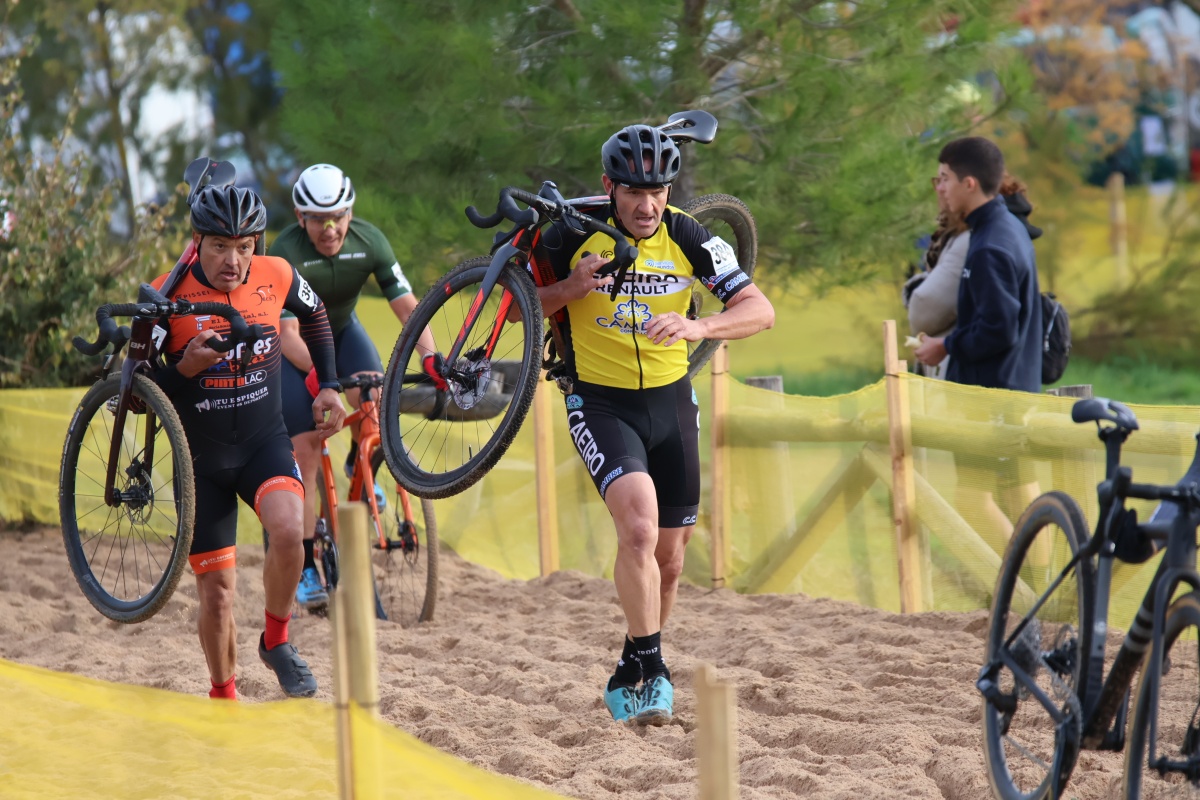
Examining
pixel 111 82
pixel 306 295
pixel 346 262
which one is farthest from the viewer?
pixel 111 82

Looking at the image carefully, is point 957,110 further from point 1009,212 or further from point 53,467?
point 53,467

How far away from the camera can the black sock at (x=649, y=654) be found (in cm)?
536

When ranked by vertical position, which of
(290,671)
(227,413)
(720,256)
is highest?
(720,256)

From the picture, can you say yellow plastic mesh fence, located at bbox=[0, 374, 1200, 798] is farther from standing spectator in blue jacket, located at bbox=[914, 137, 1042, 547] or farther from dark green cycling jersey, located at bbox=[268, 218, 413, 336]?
dark green cycling jersey, located at bbox=[268, 218, 413, 336]

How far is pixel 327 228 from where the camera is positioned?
6859 mm

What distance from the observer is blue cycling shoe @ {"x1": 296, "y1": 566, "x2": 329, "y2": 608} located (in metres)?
7.46

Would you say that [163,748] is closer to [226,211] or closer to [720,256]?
[226,211]

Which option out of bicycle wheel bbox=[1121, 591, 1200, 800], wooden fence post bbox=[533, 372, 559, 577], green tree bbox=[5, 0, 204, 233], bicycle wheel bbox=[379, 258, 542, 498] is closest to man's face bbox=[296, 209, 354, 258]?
bicycle wheel bbox=[379, 258, 542, 498]

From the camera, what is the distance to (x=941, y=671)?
239 inches

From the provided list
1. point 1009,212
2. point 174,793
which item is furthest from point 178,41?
point 174,793

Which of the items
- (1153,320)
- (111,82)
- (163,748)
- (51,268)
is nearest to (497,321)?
(163,748)

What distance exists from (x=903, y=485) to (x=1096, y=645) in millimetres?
3332

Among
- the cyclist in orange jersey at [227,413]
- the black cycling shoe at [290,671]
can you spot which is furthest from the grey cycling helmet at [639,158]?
the black cycling shoe at [290,671]

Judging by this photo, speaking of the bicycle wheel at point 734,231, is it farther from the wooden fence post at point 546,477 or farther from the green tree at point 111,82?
the green tree at point 111,82
